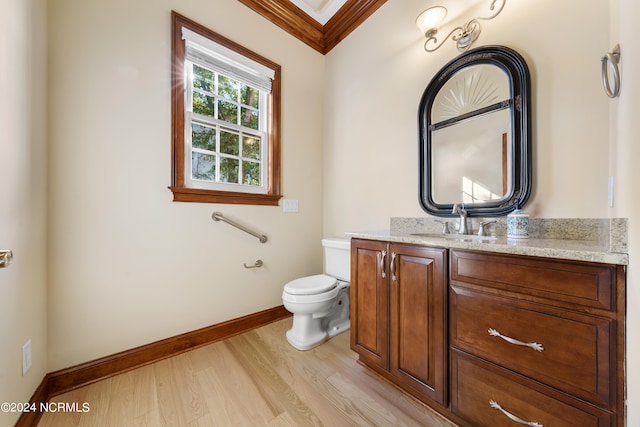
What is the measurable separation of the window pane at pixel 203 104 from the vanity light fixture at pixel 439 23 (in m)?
1.62

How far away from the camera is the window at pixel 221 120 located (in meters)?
1.66

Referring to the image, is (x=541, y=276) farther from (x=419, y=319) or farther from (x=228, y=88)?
(x=228, y=88)

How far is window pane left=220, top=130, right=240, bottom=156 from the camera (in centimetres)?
191

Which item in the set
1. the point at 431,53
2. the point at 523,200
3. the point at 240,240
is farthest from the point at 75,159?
the point at 523,200

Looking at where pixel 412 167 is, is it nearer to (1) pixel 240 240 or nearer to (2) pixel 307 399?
(1) pixel 240 240

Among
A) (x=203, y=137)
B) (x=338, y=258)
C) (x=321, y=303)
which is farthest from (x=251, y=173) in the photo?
(x=321, y=303)

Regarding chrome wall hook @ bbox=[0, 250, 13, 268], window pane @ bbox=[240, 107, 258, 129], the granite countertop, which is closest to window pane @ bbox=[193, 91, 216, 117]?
window pane @ bbox=[240, 107, 258, 129]

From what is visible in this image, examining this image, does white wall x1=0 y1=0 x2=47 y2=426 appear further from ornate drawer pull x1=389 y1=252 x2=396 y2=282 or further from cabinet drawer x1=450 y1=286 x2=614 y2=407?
cabinet drawer x1=450 y1=286 x2=614 y2=407

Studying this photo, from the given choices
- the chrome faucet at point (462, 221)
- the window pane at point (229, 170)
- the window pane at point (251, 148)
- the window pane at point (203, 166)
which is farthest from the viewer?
the window pane at point (251, 148)

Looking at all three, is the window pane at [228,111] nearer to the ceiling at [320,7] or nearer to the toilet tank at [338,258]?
the ceiling at [320,7]

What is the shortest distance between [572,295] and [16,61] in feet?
7.60

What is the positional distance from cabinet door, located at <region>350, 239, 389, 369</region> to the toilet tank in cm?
49

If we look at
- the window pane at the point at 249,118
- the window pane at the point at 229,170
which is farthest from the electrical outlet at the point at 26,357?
the window pane at the point at 249,118

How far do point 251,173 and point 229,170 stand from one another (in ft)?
0.64
